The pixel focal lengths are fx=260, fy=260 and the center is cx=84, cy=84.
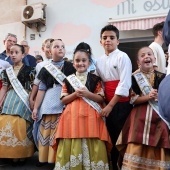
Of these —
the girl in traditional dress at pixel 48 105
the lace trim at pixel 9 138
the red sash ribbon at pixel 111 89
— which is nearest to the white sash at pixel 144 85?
the red sash ribbon at pixel 111 89

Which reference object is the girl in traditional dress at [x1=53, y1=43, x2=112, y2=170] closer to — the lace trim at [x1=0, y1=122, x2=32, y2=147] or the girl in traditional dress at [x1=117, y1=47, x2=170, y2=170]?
the girl in traditional dress at [x1=117, y1=47, x2=170, y2=170]

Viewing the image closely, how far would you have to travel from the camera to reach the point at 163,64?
2.80 m

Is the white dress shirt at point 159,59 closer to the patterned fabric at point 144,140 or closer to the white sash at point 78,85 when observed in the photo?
the patterned fabric at point 144,140

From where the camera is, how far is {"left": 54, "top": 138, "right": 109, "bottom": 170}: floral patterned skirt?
2.23m

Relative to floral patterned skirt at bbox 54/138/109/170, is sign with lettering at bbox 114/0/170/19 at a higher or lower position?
higher

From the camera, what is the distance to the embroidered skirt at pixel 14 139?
2814 millimetres

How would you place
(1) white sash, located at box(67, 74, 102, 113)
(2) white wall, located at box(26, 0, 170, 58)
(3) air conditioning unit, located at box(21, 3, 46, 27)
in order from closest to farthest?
(1) white sash, located at box(67, 74, 102, 113)
(2) white wall, located at box(26, 0, 170, 58)
(3) air conditioning unit, located at box(21, 3, 46, 27)

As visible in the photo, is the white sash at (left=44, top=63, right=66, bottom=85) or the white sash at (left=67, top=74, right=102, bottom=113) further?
the white sash at (left=44, top=63, right=66, bottom=85)

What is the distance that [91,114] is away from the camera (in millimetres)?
2324

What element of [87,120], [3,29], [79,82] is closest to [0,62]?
[79,82]

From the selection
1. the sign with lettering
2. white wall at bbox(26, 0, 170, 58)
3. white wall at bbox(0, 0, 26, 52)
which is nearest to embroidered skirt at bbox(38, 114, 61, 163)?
white wall at bbox(26, 0, 170, 58)

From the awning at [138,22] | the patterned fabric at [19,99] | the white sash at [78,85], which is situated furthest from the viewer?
the awning at [138,22]

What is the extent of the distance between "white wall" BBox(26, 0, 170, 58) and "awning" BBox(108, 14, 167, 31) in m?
0.15

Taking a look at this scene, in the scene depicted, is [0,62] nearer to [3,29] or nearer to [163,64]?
[163,64]
